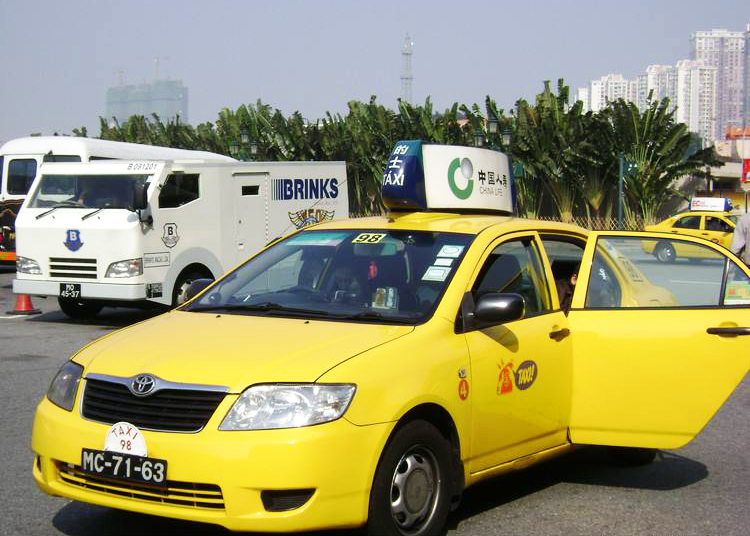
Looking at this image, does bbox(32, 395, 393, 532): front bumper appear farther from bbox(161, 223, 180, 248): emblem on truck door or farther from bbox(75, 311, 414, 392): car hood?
bbox(161, 223, 180, 248): emblem on truck door

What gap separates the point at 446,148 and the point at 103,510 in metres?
3.84

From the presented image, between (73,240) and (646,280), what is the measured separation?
9924 mm

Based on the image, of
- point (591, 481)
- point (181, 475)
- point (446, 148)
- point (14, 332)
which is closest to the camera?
point (181, 475)

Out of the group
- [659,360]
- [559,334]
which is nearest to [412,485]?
[559,334]

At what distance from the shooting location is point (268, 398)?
14.6ft

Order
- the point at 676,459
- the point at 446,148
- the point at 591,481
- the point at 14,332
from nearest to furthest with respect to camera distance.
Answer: the point at 591,481 → the point at 676,459 → the point at 446,148 → the point at 14,332

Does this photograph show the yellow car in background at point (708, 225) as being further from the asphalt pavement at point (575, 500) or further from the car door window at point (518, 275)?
the car door window at point (518, 275)

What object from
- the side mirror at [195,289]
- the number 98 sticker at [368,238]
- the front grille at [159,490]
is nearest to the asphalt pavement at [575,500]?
the front grille at [159,490]

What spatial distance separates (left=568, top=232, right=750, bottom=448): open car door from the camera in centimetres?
591

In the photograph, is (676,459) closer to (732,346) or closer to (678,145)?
(732,346)

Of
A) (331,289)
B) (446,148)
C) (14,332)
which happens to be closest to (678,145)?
(14,332)

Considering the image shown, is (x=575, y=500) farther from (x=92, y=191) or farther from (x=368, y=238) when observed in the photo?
(x=92, y=191)

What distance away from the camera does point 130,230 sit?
14.5 meters

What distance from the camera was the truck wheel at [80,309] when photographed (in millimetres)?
15883
